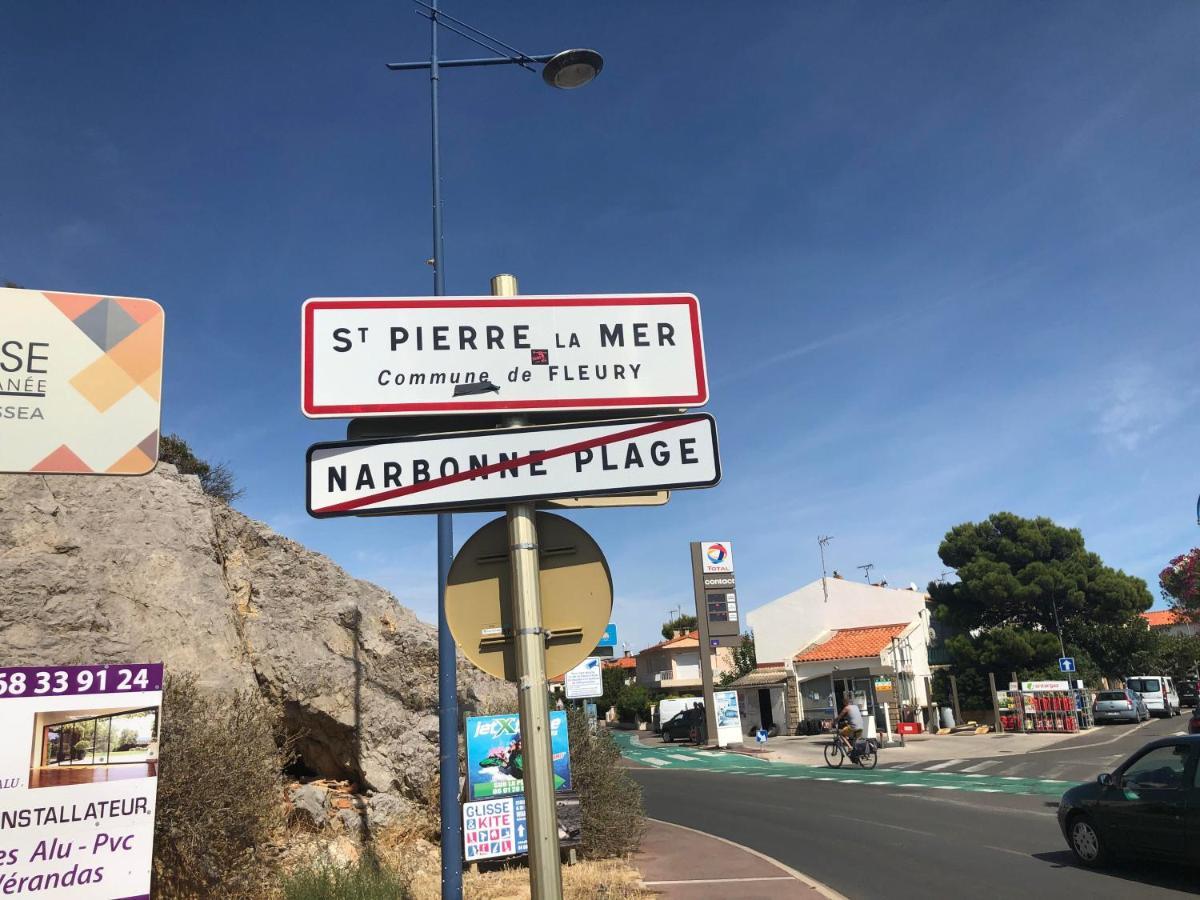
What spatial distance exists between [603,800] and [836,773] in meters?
13.3

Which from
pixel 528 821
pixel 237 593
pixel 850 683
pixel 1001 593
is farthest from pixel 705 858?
pixel 1001 593

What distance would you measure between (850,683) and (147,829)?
122ft

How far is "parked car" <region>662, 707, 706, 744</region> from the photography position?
3701 cm

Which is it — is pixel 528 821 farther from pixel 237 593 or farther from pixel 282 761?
pixel 237 593

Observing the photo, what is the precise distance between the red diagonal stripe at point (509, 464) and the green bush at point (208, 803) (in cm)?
473

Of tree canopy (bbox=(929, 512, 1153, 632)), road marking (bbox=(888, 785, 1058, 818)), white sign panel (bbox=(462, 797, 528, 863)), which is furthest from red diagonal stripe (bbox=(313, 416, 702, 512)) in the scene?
tree canopy (bbox=(929, 512, 1153, 632))

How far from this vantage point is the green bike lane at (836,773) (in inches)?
687

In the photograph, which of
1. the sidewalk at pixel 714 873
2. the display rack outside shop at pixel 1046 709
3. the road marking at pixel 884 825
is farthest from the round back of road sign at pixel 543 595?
the display rack outside shop at pixel 1046 709

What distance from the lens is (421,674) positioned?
12.0m

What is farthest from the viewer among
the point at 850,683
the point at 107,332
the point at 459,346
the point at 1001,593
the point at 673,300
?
the point at 1001,593

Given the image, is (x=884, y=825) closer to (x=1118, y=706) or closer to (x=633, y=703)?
(x=1118, y=706)

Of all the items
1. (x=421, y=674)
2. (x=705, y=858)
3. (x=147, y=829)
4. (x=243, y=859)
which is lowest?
(x=705, y=858)

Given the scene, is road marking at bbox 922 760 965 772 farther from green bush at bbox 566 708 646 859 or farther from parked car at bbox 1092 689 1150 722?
parked car at bbox 1092 689 1150 722

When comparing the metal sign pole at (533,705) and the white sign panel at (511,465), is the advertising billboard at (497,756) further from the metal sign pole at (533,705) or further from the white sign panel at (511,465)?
the white sign panel at (511,465)
